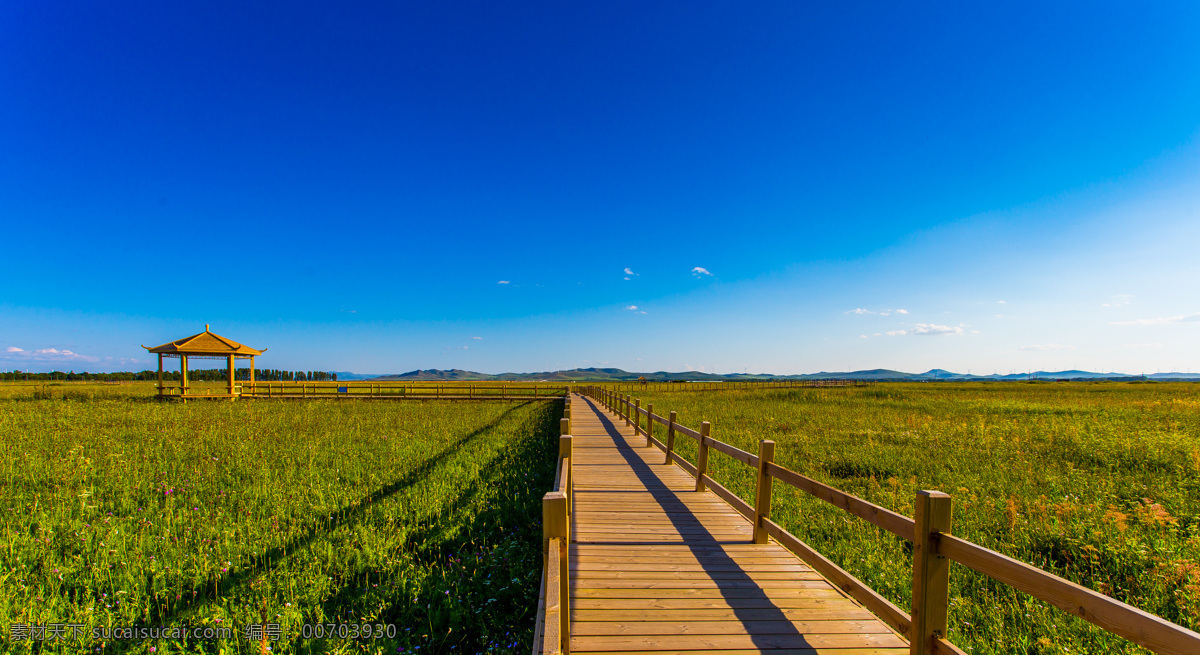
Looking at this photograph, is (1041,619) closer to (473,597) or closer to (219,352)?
(473,597)

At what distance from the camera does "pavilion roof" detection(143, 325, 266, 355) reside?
84.6 ft

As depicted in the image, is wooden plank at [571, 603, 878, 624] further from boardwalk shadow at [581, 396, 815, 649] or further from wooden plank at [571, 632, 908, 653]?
wooden plank at [571, 632, 908, 653]

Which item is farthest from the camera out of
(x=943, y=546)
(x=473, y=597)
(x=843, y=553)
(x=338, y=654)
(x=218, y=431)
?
(x=218, y=431)

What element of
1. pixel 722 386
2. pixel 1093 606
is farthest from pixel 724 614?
pixel 722 386

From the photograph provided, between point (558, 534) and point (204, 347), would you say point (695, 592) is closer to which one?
point (558, 534)

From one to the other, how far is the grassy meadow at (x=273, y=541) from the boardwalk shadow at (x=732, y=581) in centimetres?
188

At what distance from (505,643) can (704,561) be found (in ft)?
6.97

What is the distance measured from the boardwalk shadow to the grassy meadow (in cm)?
188

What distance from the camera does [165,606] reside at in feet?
15.1

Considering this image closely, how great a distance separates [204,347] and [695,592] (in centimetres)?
3312

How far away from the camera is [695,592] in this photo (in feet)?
13.5

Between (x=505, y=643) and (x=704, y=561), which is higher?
(x=704, y=561)

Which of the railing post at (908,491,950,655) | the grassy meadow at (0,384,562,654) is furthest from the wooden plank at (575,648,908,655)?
the grassy meadow at (0,384,562,654)

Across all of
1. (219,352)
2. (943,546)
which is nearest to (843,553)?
(943,546)
